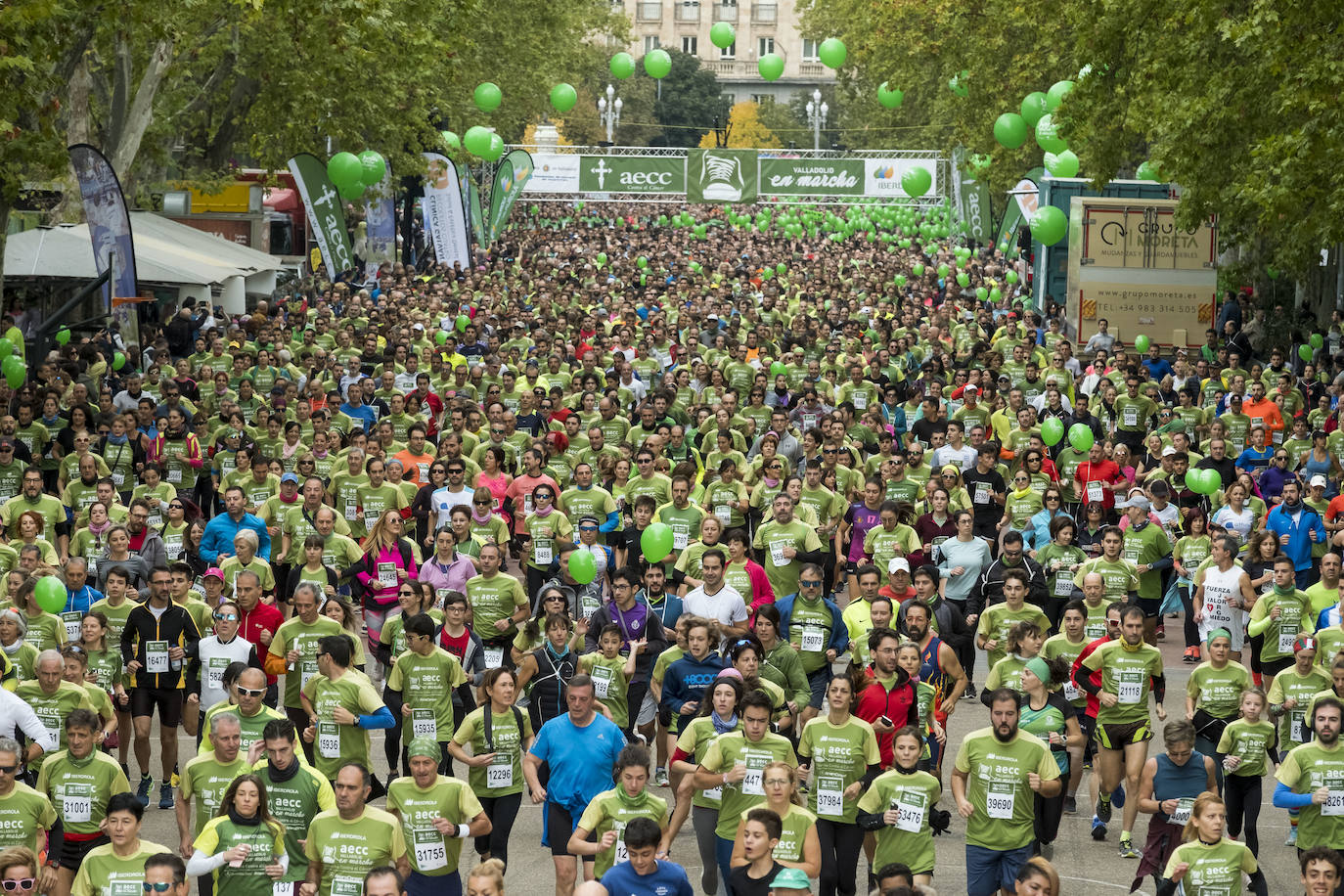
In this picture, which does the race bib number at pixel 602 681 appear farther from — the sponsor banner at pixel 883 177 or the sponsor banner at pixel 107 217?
the sponsor banner at pixel 883 177

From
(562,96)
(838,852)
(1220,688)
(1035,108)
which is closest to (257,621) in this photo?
(838,852)

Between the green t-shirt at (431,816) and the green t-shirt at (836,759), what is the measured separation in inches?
66.1

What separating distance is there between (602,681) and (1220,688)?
335cm

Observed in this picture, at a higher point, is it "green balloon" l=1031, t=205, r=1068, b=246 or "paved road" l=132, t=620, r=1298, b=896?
"green balloon" l=1031, t=205, r=1068, b=246

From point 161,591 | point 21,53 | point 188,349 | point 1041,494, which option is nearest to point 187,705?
point 161,591

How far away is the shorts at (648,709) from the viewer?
36.8ft

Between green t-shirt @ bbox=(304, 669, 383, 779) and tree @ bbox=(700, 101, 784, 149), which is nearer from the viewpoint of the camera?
green t-shirt @ bbox=(304, 669, 383, 779)

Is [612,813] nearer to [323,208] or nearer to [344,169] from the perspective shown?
[344,169]

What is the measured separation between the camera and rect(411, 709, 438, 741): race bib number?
402 inches

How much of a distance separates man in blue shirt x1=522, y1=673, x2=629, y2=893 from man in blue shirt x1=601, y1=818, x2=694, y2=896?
1.50 m

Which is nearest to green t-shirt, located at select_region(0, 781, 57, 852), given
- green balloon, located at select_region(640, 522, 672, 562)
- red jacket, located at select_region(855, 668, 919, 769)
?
red jacket, located at select_region(855, 668, 919, 769)

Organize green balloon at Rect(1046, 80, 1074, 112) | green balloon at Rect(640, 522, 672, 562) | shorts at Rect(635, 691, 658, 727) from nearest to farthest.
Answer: shorts at Rect(635, 691, 658, 727) → green balloon at Rect(640, 522, 672, 562) → green balloon at Rect(1046, 80, 1074, 112)

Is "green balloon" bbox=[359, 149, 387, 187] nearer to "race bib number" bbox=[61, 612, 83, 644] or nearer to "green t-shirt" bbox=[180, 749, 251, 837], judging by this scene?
"race bib number" bbox=[61, 612, 83, 644]

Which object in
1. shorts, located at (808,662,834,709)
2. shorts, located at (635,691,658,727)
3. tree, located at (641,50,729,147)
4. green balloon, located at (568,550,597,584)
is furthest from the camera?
tree, located at (641,50,729,147)
